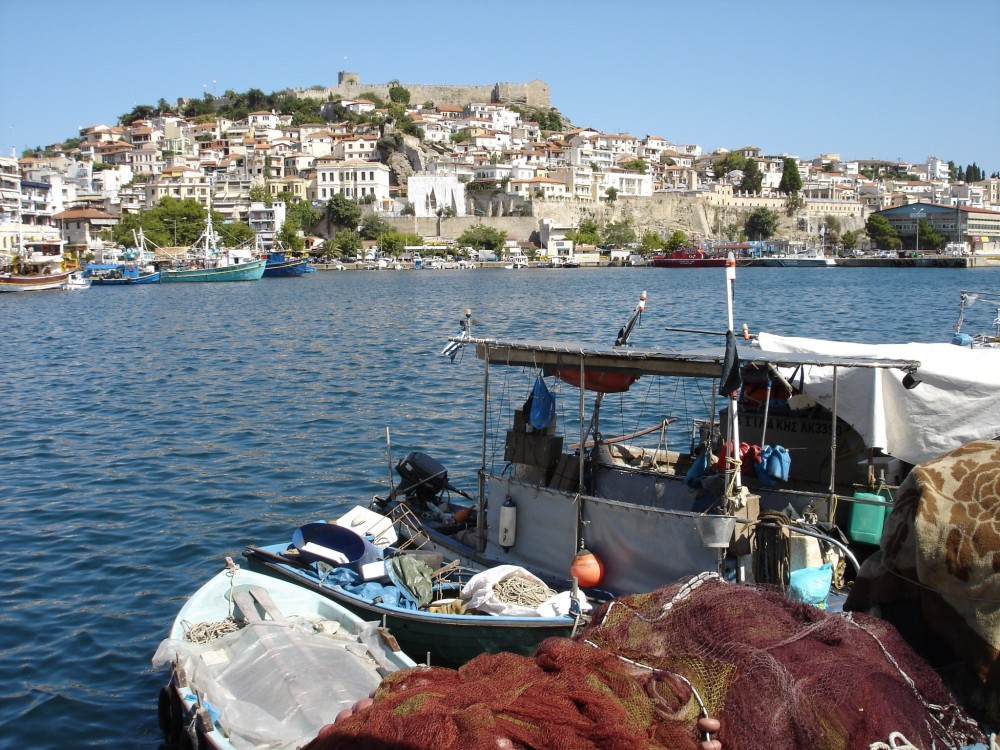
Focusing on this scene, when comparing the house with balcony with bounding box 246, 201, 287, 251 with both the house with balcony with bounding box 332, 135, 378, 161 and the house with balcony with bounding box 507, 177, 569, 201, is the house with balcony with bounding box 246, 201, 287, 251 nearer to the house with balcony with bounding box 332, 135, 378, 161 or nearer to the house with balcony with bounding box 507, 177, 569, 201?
the house with balcony with bounding box 332, 135, 378, 161

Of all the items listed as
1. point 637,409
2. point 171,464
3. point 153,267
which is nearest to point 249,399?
point 171,464

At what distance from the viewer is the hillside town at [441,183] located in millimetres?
111625

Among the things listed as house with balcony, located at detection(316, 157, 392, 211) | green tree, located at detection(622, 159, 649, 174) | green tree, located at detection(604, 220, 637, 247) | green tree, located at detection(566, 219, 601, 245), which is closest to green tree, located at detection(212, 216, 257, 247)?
house with balcony, located at detection(316, 157, 392, 211)

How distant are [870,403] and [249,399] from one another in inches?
695

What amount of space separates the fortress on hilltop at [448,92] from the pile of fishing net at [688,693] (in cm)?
16180

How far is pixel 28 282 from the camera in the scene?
68.8m

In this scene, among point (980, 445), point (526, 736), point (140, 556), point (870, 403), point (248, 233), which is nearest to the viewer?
point (526, 736)

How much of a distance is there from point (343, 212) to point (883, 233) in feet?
237

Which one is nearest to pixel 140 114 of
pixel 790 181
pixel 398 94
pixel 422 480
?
pixel 398 94

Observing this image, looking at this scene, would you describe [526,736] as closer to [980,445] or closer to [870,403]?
[980,445]

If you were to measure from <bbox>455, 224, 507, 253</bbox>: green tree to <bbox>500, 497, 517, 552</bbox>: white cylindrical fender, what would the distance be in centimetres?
10324

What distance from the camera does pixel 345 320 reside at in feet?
148

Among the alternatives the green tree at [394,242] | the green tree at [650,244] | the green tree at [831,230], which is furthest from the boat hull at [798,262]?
the green tree at [394,242]

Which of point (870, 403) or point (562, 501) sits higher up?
point (870, 403)
